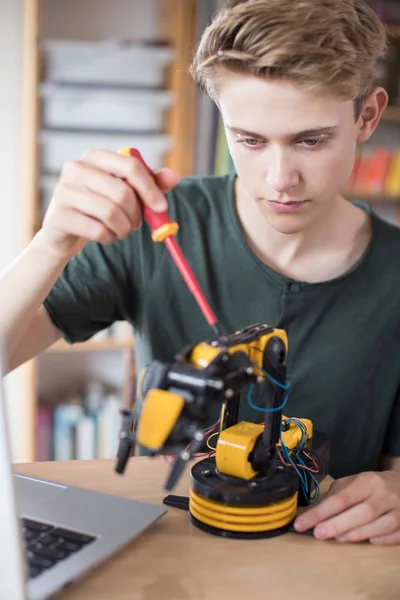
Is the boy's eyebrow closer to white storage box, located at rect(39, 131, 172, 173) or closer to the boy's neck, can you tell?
the boy's neck

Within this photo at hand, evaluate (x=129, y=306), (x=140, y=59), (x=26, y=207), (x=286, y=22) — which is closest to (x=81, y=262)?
(x=129, y=306)

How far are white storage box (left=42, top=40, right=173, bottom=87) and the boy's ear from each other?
1.33 metres

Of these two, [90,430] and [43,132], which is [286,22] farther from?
[90,430]

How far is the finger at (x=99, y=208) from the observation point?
2.96 ft

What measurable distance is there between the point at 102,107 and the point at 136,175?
60.9 inches

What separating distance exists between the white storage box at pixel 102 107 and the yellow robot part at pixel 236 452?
5.56ft

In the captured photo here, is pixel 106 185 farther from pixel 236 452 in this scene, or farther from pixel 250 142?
pixel 236 452

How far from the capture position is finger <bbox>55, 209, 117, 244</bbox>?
928 millimetres

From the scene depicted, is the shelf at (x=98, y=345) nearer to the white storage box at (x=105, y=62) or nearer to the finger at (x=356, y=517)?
the white storage box at (x=105, y=62)

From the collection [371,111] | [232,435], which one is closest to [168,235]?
[232,435]

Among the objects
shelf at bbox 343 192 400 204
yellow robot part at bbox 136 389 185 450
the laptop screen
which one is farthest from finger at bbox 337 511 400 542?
shelf at bbox 343 192 400 204

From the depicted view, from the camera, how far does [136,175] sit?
89cm

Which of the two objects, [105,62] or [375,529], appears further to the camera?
[105,62]

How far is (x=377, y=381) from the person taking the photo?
4.26 feet
